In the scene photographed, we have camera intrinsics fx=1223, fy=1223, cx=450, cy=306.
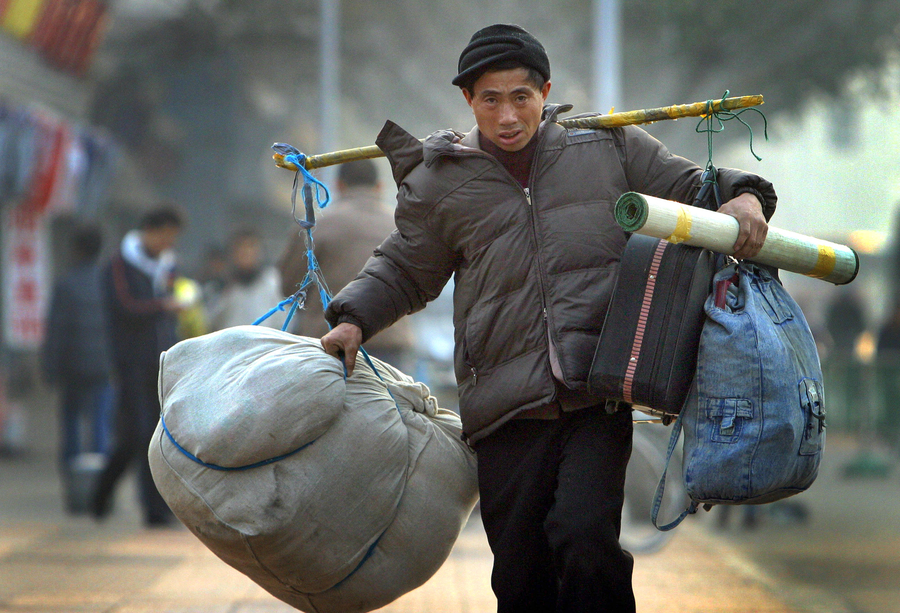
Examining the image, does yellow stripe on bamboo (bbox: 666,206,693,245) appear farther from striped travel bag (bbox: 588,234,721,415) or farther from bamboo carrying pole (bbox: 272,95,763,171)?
bamboo carrying pole (bbox: 272,95,763,171)

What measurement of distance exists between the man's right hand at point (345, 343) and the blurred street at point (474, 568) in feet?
6.86

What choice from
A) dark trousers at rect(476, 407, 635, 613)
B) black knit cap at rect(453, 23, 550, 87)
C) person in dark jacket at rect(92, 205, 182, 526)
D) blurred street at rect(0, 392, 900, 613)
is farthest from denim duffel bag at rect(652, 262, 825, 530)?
person in dark jacket at rect(92, 205, 182, 526)

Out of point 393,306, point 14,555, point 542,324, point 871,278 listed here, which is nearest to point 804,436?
point 542,324

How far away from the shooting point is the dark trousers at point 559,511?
310cm

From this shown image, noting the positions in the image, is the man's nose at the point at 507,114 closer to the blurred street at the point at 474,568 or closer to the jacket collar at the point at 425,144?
the jacket collar at the point at 425,144

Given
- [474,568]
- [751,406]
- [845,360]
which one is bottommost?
[474,568]

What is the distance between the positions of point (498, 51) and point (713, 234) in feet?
2.46

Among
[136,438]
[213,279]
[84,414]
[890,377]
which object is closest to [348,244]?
[136,438]

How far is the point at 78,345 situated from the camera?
9.69 m

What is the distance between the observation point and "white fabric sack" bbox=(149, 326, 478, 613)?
3.17 meters

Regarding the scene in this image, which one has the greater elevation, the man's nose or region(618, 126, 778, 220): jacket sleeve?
the man's nose

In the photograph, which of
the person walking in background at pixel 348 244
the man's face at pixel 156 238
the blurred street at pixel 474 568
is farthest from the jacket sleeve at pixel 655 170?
the man's face at pixel 156 238

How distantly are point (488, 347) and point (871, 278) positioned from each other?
22.1 metres

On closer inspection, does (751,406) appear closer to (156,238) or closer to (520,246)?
(520,246)
